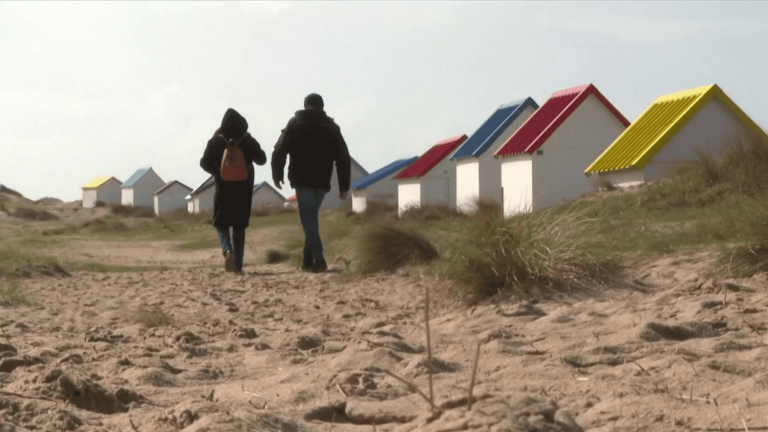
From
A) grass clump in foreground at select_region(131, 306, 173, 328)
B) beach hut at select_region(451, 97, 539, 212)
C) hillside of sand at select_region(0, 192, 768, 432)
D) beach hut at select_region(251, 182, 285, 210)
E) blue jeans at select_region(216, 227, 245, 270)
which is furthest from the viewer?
beach hut at select_region(251, 182, 285, 210)

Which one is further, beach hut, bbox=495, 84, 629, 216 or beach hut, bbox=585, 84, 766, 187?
beach hut, bbox=495, 84, 629, 216

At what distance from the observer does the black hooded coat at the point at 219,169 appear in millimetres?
10312

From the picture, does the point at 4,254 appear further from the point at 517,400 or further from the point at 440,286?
the point at 517,400

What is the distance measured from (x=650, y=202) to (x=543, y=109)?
31.6 ft

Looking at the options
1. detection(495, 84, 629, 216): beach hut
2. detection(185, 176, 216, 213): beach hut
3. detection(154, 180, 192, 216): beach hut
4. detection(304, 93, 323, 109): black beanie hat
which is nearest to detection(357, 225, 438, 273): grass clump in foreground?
detection(304, 93, 323, 109): black beanie hat

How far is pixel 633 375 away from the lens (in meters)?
3.86

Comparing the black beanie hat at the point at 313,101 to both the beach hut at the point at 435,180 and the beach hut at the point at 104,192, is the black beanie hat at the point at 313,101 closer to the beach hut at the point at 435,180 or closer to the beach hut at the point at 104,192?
the beach hut at the point at 435,180

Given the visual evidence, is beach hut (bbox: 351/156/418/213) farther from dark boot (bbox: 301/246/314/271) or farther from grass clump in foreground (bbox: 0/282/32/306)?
grass clump in foreground (bbox: 0/282/32/306)

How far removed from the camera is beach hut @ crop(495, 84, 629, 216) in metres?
18.6

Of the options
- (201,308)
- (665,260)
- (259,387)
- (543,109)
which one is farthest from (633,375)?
(543,109)

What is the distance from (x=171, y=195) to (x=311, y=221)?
202 feet

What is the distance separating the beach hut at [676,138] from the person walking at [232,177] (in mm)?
7504

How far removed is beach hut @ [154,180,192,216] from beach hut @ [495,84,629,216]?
52.0 meters

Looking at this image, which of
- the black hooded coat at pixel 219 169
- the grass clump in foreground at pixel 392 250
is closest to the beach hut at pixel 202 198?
the black hooded coat at pixel 219 169
